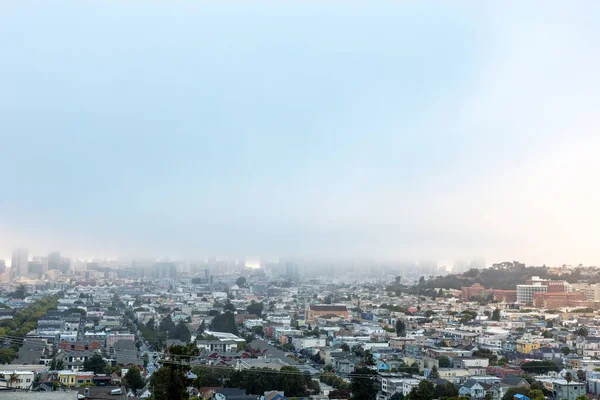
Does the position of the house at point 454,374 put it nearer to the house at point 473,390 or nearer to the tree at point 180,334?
the house at point 473,390

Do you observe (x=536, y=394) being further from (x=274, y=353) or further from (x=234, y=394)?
(x=274, y=353)

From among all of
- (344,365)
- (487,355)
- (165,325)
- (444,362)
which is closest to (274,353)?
(344,365)

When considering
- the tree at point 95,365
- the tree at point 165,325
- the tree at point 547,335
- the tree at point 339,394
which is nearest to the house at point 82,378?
the tree at point 95,365

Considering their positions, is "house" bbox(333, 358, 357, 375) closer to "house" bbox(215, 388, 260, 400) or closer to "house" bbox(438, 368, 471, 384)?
"house" bbox(438, 368, 471, 384)

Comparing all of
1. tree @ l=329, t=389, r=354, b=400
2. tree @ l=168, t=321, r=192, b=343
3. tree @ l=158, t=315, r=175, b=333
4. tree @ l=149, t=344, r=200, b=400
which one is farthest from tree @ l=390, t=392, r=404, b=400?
tree @ l=158, t=315, r=175, b=333

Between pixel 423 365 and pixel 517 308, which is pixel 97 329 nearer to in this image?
pixel 423 365

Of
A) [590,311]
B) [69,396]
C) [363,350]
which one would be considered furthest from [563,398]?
[590,311]
